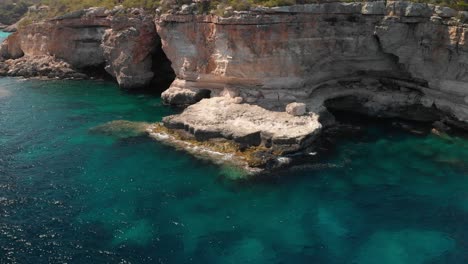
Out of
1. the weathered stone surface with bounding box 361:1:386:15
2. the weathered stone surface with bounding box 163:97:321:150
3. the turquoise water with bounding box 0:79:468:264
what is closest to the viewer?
the turquoise water with bounding box 0:79:468:264

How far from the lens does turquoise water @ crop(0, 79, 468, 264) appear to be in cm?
1917

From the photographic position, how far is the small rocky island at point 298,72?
95.1 feet

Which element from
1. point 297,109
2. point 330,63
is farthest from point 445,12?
point 297,109

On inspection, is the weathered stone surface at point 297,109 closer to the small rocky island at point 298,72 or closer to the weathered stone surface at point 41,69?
the small rocky island at point 298,72

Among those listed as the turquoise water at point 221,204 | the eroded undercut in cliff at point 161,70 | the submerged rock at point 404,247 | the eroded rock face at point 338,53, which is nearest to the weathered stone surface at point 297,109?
the eroded rock face at point 338,53

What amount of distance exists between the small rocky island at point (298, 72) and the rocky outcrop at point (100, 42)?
3671mm

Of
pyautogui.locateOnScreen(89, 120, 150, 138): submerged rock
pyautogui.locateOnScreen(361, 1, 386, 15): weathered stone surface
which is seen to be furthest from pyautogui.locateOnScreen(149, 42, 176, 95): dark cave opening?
pyautogui.locateOnScreen(361, 1, 386, 15): weathered stone surface

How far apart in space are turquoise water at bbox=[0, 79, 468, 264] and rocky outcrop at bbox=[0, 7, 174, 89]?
11870 mm

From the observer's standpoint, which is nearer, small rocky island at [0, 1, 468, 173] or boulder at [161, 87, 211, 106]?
small rocky island at [0, 1, 468, 173]

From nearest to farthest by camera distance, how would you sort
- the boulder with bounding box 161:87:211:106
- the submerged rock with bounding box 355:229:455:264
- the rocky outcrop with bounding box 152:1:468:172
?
the submerged rock with bounding box 355:229:455:264
the rocky outcrop with bounding box 152:1:468:172
the boulder with bounding box 161:87:211:106

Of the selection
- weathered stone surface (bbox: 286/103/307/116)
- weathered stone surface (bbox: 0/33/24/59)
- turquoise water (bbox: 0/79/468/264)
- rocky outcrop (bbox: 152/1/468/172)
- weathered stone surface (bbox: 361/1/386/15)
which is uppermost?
weathered stone surface (bbox: 361/1/386/15)

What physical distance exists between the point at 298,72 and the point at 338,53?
11.7ft

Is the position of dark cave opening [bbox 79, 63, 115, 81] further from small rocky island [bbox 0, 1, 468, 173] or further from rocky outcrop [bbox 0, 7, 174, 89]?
small rocky island [bbox 0, 1, 468, 173]

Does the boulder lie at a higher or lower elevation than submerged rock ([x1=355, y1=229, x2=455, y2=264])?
higher
